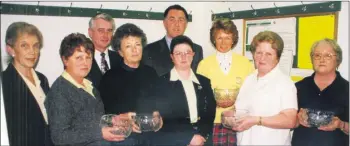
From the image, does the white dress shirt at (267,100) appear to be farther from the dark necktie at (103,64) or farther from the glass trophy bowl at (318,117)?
the dark necktie at (103,64)

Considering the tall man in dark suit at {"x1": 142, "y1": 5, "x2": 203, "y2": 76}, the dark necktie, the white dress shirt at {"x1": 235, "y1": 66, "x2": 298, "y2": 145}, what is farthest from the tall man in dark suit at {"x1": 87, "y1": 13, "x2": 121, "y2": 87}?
the white dress shirt at {"x1": 235, "y1": 66, "x2": 298, "y2": 145}

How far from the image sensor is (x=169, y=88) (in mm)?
1184

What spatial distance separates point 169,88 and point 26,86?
490mm

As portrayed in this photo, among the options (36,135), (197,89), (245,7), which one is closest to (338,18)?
(245,7)

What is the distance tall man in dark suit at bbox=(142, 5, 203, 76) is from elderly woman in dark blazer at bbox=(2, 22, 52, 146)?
368 mm

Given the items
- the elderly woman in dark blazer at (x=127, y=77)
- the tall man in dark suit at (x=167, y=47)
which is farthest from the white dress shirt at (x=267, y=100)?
the elderly woman in dark blazer at (x=127, y=77)

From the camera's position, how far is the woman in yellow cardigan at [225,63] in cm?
119

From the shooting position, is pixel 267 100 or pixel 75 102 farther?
pixel 267 100

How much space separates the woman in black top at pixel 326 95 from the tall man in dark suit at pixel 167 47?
15.6 inches

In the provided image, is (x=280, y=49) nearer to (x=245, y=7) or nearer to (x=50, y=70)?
(x=245, y=7)

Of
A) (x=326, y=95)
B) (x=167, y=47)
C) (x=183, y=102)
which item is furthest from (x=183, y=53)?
(x=326, y=95)

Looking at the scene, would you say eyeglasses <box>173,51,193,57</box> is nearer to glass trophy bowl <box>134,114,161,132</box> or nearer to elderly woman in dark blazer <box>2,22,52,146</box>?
glass trophy bowl <box>134,114,161,132</box>

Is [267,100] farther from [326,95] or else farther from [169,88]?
[169,88]

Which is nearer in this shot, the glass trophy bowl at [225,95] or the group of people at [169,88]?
the group of people at [169,88]
